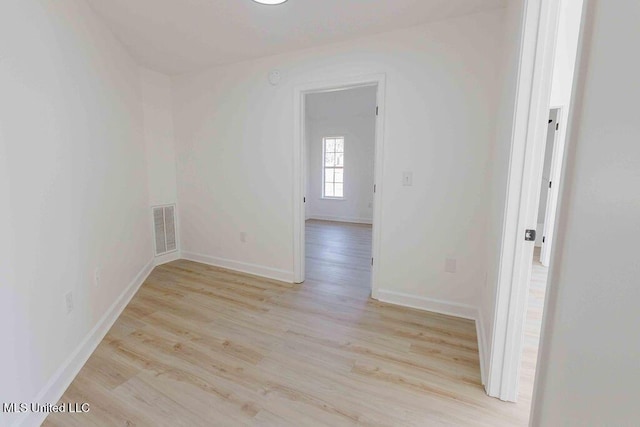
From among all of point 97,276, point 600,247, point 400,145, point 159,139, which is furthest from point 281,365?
point 159,139

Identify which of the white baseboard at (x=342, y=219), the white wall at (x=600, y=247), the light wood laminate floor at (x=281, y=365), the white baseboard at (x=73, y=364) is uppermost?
the white wall at (x=600, y=247)

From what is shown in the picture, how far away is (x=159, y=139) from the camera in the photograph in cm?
368

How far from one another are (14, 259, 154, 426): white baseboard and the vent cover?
105 centimetres

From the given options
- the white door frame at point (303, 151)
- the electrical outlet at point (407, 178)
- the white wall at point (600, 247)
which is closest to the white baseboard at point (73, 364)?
the white door frame at point (303, 151)

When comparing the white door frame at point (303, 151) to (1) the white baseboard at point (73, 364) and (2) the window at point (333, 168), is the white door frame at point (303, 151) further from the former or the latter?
(2) the window at point (333, 168)

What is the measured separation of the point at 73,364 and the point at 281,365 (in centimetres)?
128

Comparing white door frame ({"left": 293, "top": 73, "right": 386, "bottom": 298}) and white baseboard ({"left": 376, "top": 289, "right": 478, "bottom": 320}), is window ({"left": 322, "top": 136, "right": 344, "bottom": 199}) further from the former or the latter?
white baseboard ({"left": 376, "top": 289, "right": 478, "bottom": 320})

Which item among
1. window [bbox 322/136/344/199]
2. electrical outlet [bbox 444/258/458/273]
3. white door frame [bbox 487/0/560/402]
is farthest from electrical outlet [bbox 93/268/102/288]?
window [bbox 322/136/344/199]

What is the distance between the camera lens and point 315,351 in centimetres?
208

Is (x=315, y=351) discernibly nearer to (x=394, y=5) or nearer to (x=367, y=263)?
(x=367, y=263)

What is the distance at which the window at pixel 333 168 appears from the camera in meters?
7.11

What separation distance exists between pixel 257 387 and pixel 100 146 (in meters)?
2.24

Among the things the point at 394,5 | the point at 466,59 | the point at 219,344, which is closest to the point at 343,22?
the point at 394,5

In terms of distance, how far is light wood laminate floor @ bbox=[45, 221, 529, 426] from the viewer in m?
1.55
